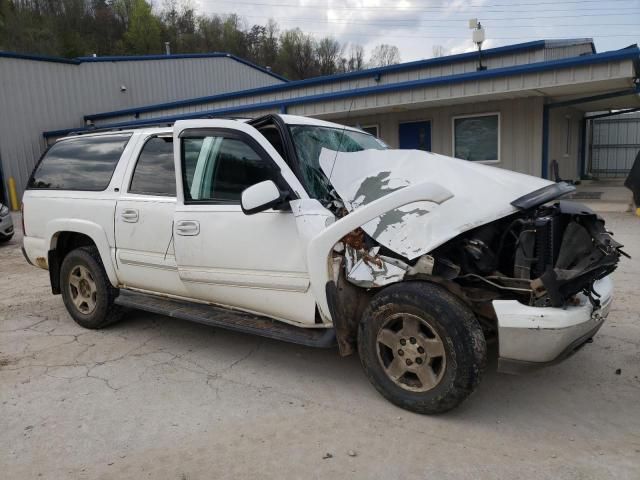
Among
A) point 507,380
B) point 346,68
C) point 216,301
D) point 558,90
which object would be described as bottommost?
point 507,380

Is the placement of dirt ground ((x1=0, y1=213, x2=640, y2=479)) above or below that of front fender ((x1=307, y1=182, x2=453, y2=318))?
below

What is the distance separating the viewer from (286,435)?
3.04m

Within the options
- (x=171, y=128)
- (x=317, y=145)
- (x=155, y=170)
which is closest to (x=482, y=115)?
(x=317, y=145)

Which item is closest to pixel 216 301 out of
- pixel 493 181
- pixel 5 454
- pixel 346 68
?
pixel 5 454

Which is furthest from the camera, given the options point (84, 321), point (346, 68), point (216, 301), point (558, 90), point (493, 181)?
point (346, 68)

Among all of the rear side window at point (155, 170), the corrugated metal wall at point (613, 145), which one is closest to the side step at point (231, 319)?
the rear side window at point (155, 170)

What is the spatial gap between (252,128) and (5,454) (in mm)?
2635

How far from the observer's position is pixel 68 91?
67.6 feet

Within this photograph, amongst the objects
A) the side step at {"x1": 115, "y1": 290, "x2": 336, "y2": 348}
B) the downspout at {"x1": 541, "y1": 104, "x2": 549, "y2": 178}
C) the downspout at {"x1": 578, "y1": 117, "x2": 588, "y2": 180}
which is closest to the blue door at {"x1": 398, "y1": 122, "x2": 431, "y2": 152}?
the downspout at {"x1": 541, "y1": 104, "x2": 549, "y2": 178}

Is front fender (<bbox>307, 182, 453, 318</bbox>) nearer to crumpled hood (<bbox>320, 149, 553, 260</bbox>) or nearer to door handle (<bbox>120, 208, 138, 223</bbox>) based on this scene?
crumpled hood (<bbox>320, 149, 553, 260</bbox>)

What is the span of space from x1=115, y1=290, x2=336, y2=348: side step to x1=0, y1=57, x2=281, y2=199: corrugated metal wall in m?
18.0

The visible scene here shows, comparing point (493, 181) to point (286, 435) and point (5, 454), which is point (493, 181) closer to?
point (286, 435)

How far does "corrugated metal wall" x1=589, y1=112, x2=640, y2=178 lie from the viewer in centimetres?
2095

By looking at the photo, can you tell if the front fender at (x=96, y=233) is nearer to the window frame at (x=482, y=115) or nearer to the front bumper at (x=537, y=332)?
the front bumper at (x=537, y=332)
